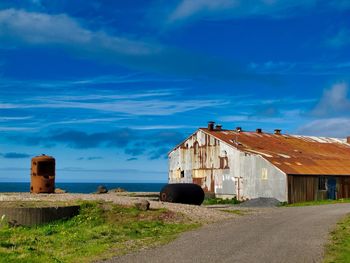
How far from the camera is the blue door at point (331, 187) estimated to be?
4766 cm

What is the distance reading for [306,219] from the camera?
26156mm

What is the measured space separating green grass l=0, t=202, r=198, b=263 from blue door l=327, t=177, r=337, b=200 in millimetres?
25469

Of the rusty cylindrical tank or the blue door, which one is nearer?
the rusty cylindrical tank

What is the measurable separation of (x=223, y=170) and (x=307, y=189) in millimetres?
9123

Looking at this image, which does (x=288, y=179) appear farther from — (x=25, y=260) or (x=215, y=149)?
(x=25, y=260)

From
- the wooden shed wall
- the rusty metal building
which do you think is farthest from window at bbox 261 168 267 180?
the wooden shed wall

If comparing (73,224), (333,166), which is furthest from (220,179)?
(73,224)

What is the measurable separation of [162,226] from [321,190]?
90.3ft

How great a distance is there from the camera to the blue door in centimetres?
4766

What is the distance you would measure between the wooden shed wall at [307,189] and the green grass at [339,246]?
21568mm

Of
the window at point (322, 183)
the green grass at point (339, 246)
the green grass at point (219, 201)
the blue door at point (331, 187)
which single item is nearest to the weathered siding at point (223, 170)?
the green grass at point (219, 201)

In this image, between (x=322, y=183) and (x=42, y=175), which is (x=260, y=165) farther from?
(x=42, y=175)

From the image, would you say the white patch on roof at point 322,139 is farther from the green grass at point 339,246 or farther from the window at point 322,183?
the green grass at point 339,246

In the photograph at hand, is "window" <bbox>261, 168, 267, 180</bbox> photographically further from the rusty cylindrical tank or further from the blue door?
the rusty cylindrical tank
